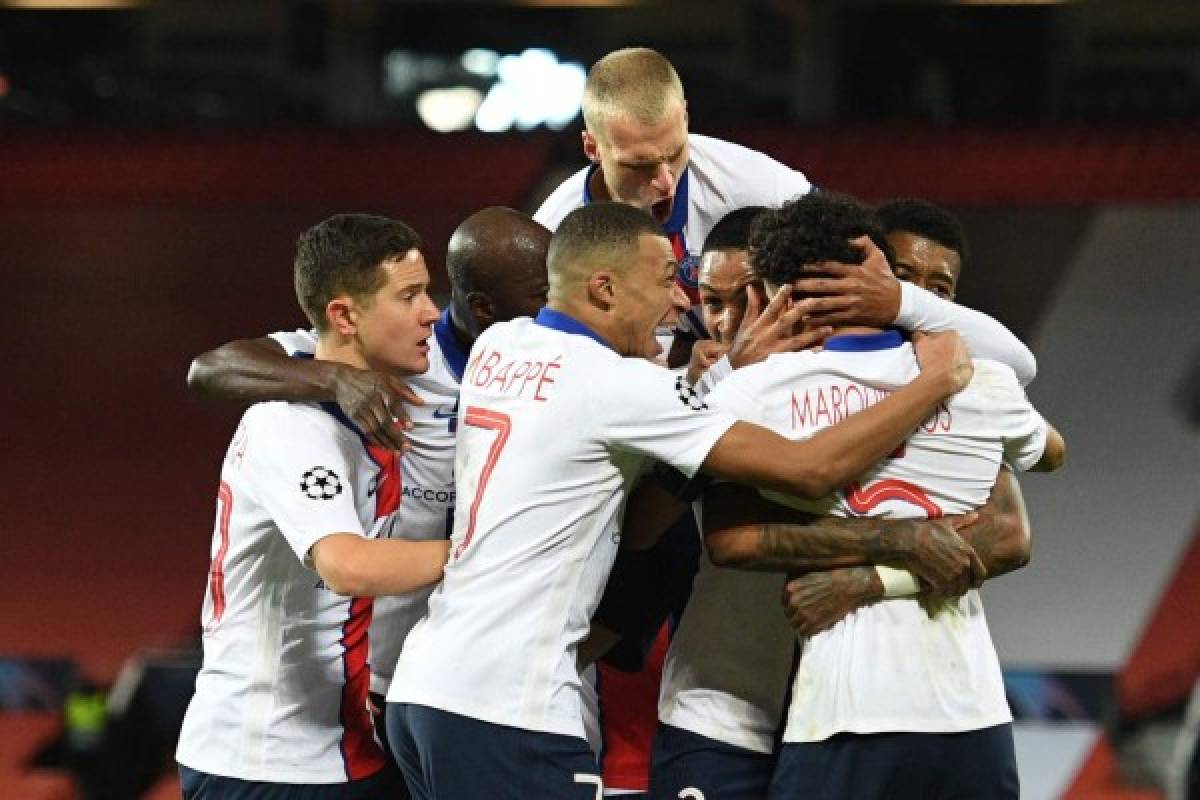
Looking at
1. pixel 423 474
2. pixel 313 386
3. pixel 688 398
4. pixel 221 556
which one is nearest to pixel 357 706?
pixel 221 556

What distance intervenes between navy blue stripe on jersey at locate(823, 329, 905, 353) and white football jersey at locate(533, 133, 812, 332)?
0.75m

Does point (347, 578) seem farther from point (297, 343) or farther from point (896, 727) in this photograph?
point (896, 727)

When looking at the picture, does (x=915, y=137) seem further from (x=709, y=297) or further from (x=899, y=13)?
(x=709, y=297)

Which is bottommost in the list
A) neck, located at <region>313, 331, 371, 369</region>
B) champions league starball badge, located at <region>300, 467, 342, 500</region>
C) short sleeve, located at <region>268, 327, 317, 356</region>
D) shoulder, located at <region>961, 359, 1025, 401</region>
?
champions league starball badge, located at <region>300, 467, 342, 500</region>

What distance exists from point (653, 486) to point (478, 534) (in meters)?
0.31

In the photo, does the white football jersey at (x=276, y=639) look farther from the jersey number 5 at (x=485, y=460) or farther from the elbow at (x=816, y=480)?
the elbow at (x=816, y=480)

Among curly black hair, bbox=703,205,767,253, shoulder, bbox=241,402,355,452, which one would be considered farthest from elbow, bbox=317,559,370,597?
curly black hair, bbox=703,205,767,253

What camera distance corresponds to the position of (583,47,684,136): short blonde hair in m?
3.52

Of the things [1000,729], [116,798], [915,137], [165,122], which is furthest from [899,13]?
[1000,729]

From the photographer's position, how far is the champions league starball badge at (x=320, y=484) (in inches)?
117

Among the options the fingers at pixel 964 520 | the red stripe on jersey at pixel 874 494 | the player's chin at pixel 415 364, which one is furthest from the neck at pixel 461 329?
the fingers at pixel 964 520

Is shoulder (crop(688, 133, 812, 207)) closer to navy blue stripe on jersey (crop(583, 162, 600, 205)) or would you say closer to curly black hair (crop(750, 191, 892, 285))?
navy blue stripe on jersey (crop(583, 162, 600, 205))

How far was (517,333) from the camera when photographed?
2.93m

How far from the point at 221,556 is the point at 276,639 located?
0.18 m
